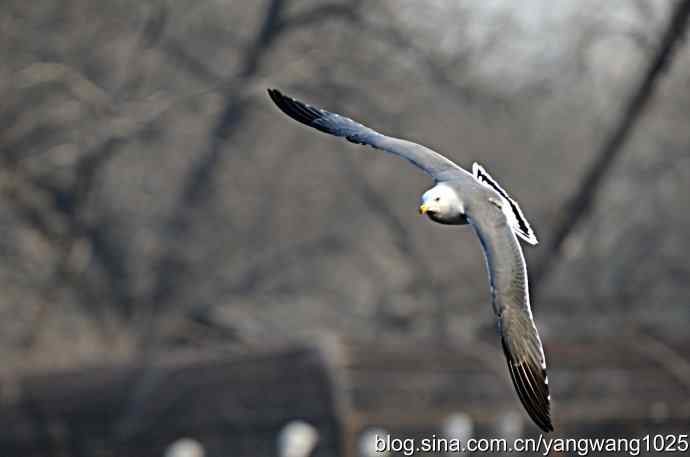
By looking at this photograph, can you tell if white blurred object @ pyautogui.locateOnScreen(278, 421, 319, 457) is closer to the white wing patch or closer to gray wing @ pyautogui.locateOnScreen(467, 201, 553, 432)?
the white wing patch

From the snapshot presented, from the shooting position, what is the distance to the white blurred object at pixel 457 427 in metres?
14.8

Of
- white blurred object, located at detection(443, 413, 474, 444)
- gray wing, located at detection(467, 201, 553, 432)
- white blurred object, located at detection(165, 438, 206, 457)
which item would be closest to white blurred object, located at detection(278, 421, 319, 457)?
white blurred object, located at detection(165, 438, 206, 457)

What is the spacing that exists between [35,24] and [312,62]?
3617 millimetres

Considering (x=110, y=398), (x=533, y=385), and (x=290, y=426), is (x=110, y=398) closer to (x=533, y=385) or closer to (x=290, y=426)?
(x=290, y=426)

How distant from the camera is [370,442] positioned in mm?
14438

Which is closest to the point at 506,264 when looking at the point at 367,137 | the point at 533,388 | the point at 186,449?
the point at 533,388

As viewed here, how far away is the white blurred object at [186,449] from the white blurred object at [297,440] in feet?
2.90

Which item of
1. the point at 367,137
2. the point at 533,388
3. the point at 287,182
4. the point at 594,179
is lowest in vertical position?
the point at 533,388

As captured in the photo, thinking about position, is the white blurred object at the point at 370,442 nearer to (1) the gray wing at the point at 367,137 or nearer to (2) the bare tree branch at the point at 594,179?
(1) the gray wing at the point at 367,137

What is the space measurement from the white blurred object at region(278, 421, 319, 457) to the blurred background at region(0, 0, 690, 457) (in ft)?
15.0

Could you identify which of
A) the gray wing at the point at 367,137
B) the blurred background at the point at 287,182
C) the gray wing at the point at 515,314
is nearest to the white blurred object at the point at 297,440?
the blurred background at the point at 287,182

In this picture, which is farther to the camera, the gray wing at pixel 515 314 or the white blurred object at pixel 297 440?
the white blurred object at pixel 297 440

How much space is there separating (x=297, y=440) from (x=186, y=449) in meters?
1.19

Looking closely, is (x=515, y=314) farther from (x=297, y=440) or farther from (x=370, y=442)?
(x=297, y=440)
